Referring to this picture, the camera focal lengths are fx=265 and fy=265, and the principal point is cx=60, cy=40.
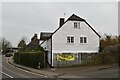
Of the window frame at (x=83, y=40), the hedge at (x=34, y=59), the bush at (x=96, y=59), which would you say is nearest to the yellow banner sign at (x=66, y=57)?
the bush at (x=96, y=59)

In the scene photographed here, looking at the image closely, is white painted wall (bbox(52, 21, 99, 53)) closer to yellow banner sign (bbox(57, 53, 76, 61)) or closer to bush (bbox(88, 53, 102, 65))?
yellow banner sign (bbox(57, 53, 76, 61))

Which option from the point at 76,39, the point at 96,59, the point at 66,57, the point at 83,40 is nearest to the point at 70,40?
the point at 76,39

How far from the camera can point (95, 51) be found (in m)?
43.0

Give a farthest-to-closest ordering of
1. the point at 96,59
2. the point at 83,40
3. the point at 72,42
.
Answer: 1. the point at 83,40
2. the point at 72,42
3. the point at 96,59

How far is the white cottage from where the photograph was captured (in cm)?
4072

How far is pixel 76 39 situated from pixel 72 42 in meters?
0.82

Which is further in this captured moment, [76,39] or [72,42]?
[76,39]

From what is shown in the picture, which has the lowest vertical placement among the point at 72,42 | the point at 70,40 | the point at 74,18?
the point at 72,42

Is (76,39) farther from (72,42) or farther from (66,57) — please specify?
(66,57)

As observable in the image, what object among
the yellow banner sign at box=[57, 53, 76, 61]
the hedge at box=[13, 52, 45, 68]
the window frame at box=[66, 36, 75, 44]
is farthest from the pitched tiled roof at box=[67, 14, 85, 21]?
the hedge at box=[13, 52, 45, 68]

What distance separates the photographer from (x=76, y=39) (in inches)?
1666

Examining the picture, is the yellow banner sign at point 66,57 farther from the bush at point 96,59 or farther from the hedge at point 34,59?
the hedge at point 34,59

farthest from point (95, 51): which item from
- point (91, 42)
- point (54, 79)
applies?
point (54, 79)

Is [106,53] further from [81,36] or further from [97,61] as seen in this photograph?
[81,36]
